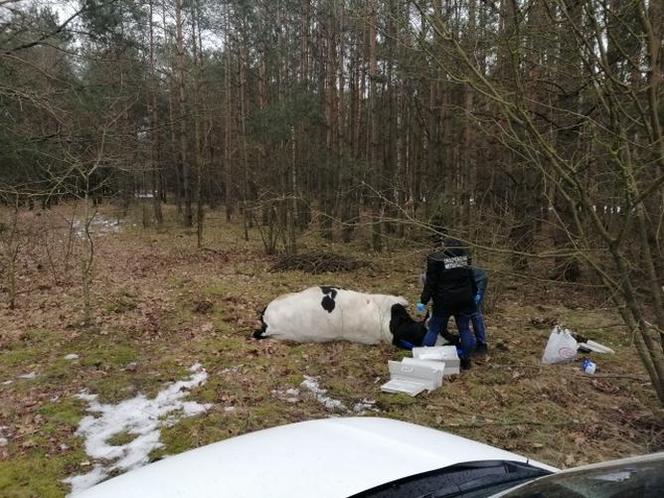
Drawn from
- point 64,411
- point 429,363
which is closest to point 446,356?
point 429,363

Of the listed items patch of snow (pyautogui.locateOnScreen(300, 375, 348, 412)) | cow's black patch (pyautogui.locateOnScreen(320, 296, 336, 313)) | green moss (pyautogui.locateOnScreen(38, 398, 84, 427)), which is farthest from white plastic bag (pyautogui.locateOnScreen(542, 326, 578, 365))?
green moss (pyautogui.locateOnScreen(38, 398, 84, 427))

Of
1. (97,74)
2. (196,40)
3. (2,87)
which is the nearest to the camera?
(2,87)

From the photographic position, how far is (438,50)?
446 cm

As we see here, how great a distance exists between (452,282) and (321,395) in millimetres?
1908

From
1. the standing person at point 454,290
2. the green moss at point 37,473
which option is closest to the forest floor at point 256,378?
the green moss at point 37,473

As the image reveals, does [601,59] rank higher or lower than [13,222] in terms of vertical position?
higher

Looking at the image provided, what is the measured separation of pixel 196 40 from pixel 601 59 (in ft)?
74.4

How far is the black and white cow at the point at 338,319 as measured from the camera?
685cm

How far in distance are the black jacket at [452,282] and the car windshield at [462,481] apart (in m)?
3.77

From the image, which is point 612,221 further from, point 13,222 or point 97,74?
point 97,74

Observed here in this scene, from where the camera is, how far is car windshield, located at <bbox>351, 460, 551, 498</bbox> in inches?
70.7

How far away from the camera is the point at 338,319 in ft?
22.9

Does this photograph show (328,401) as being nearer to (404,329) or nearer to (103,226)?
(404,329)

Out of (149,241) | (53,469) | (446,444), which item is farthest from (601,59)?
(149,241)
